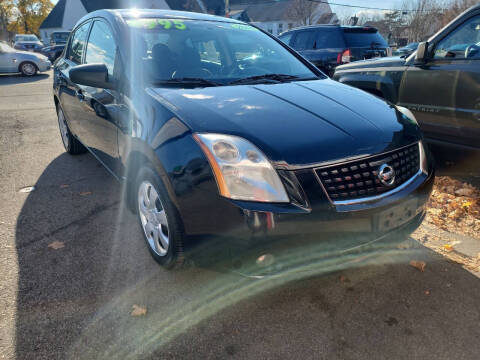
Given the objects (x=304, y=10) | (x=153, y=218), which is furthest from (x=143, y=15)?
(x=304, y=10)

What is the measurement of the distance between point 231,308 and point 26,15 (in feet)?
243

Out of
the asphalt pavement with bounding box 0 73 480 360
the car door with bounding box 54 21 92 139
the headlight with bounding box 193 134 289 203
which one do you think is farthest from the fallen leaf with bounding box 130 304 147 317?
the car door with bounding box 54 21 92 139

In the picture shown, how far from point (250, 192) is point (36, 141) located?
512cm

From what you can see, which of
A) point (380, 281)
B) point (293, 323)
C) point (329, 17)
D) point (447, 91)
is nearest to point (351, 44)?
point (447, 91)

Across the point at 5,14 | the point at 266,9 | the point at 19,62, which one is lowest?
the point at 19,62

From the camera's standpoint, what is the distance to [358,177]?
6.46 feet

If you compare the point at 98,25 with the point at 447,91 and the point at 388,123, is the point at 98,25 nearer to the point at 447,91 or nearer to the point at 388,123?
the point at 388,123

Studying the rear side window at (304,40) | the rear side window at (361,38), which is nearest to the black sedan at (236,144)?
the rear side window at (361,38)

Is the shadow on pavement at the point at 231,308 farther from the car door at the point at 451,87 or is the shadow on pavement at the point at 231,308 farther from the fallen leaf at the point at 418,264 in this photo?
the car door at the point at 451,87

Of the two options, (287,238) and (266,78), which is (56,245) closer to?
(287,238)

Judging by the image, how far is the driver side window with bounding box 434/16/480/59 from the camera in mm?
3600

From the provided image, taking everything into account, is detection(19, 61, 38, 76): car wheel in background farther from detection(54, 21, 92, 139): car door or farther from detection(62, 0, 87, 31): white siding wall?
detection(62, 0, 87, 31): white siding wall

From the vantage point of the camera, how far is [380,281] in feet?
8.16

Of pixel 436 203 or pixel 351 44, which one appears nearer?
pixel 436 203
